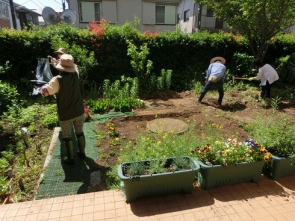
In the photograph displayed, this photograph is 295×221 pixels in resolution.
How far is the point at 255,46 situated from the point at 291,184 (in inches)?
309

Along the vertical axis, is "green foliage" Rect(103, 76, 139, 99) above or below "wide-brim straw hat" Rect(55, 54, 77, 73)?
below

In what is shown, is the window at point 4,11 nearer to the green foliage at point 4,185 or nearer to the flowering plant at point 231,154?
the green foliage at point 4,185

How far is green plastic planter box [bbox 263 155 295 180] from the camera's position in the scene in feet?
9.75

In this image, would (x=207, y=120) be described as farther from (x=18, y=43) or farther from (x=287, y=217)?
(x=18, y=43)

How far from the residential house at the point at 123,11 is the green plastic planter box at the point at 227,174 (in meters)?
15.2

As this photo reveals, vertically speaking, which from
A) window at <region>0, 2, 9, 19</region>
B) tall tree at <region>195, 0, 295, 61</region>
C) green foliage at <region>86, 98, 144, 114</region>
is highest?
window at <region>0, 2, 9, 19</region>

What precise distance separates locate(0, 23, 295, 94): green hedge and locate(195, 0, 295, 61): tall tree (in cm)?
95

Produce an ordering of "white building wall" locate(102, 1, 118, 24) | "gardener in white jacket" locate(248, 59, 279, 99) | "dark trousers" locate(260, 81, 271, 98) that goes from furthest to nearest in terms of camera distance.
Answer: "white building wall" locate(102, 1, 118, 24)
"dark trousers" locate(260, 81, 271, 98)
"gardener in white jacket" locate(248, 59, 279, 99)

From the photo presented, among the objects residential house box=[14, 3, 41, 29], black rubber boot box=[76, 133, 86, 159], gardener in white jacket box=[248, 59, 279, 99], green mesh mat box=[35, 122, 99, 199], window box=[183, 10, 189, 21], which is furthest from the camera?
residential house box=[14, 3, 41, 29]

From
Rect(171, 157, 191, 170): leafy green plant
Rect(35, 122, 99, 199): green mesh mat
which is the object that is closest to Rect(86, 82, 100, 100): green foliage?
Rect(35, 122, 99, 199): green mesh mat

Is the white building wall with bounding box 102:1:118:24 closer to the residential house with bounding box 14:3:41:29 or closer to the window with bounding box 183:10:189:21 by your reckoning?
the window with bounding box 183:10:189:21

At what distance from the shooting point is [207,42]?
9023 millimetres

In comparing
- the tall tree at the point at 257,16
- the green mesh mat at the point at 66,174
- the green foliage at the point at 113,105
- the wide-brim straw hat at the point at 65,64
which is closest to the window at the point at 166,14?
the tall tree at the point at 257,16

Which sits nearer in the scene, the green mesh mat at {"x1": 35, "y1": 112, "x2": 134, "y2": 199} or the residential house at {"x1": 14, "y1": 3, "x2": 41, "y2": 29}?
the green mesh mat at {"x1": 35, "y1": 112, "x2": 134, "y2": 199}
